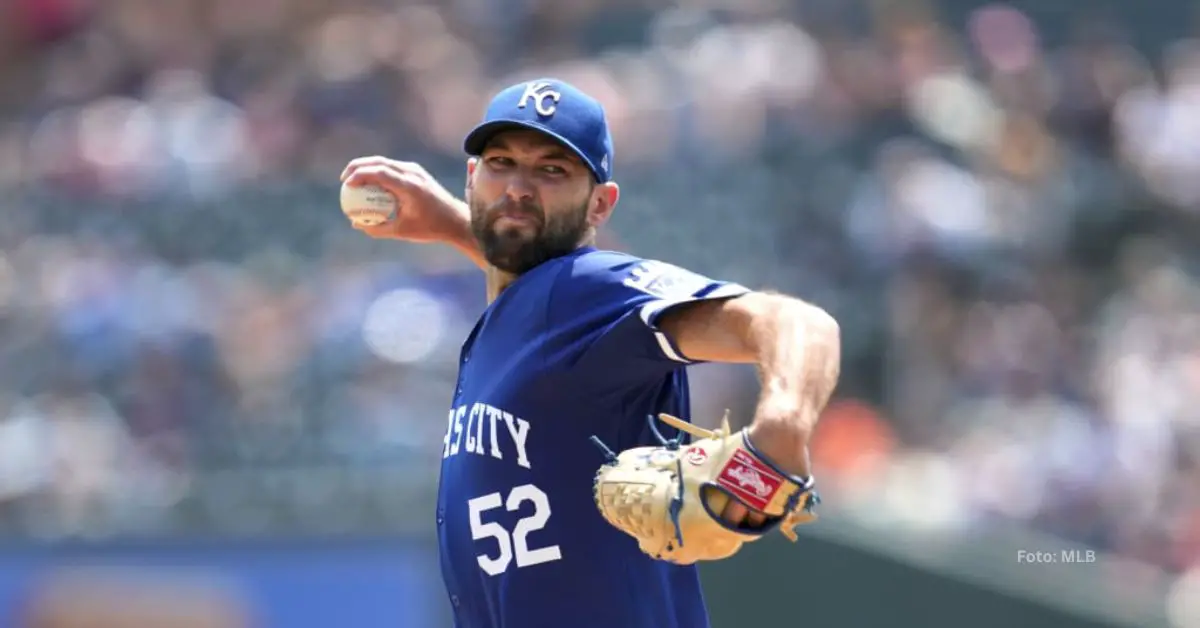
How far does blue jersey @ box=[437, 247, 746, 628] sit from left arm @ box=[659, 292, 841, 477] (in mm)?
181

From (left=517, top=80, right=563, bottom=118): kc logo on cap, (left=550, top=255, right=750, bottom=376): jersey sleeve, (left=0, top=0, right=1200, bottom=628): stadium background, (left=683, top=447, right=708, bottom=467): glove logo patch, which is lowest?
(left=683, top=447, right=708, bottom=467): glove logo patch

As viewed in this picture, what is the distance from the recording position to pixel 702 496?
2.78 m

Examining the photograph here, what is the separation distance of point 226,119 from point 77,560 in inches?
168

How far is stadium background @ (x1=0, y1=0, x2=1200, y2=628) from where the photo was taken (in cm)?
827

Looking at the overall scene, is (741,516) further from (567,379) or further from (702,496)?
(567,379)

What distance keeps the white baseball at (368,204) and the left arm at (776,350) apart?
151 centimetres

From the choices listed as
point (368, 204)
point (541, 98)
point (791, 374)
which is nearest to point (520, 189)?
point (541, 98)

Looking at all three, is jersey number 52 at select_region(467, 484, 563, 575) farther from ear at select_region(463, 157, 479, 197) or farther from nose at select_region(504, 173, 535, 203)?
ear at select_region(463, 157, 479, 197)

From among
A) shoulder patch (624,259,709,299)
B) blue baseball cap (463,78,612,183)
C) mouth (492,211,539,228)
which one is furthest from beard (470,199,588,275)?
shoulder patch (624,259,709,299)

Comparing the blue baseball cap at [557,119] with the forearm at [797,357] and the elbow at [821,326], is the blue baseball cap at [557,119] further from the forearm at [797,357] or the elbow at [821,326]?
the elbow at [821,326]

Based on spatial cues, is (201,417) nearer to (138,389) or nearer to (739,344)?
(138,389)

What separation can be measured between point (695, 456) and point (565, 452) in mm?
757

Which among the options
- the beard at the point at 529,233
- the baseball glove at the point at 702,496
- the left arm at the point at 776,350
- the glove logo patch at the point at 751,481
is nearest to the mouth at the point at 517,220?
the beard at the point at 529,233

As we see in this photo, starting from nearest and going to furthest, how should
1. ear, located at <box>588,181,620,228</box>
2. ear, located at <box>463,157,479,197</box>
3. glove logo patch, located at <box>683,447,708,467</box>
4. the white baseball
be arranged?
glove logo patch, located at <box>683,447,708,467</box> < ear, located at <box>588,181,620,228</box> < ear, located at <box>463,157,479,197</box> < the white baseball
